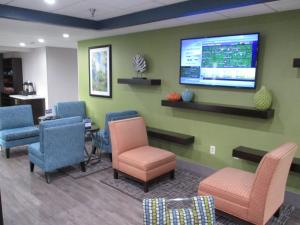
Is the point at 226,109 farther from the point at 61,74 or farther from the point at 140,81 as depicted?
the point at 61,74

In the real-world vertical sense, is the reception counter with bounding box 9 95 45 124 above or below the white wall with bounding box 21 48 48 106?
below

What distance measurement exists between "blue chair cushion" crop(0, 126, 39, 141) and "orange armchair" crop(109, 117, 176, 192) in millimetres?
2022

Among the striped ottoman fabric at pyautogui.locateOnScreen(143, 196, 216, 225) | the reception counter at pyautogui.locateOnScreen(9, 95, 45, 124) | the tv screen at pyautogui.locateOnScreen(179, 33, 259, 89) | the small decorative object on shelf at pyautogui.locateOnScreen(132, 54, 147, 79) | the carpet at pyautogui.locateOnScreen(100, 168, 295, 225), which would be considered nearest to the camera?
the striped ottoman fabric at pyautogui.locateOnScreen(143, 196, 216, 225)

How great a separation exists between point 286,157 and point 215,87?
152cm

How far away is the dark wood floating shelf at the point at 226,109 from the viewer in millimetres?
2992

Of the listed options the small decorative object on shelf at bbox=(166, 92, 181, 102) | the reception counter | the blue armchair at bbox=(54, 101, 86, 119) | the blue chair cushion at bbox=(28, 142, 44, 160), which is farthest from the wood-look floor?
the reception counter

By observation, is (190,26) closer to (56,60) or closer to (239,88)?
(239,88)

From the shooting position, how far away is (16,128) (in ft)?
15.8

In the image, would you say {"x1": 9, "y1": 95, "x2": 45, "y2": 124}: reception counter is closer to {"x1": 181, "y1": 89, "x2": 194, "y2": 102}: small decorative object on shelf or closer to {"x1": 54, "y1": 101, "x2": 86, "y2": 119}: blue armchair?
{"x1": 54, "y1": 101, "x2": 86, "y2": 119}: blue armchair

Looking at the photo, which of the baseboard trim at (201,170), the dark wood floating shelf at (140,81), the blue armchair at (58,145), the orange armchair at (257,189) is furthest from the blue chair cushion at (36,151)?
the orange armchair at (257,189)

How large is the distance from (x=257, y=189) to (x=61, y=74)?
6639 millimetres

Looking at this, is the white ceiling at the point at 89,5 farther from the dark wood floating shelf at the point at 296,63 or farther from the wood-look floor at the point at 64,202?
the wood-look floor at the point at 64,202

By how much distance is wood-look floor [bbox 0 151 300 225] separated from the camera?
2684 mm

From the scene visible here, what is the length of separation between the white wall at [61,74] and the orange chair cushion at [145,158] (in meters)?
4.75
